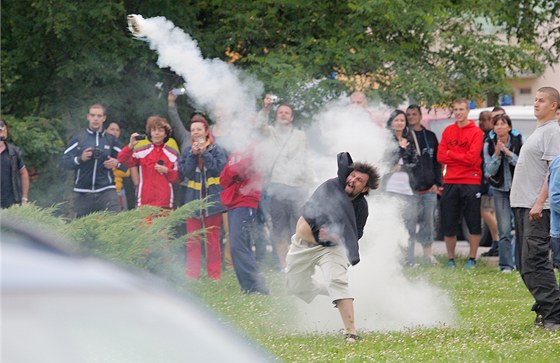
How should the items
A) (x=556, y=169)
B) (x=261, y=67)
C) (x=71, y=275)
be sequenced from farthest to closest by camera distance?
(x=261, y=67), (x=556, y=169), (x=71, y=275)

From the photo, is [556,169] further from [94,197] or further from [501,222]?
[94,197]

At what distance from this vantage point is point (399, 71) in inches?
587

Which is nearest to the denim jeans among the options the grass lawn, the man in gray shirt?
the grass lawn

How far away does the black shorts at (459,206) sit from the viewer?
47.4 feet

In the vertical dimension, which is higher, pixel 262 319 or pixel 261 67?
pixel 261 67

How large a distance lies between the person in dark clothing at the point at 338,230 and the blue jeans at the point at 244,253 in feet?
8.78

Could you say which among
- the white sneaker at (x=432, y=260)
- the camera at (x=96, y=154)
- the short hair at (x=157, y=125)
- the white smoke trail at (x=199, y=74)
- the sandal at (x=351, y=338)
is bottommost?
the white sneaker at (x=432, y=260)

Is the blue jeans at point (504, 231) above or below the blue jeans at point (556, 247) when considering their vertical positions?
below

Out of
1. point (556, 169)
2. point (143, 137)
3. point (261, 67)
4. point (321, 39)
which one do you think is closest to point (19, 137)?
point (143, 137)

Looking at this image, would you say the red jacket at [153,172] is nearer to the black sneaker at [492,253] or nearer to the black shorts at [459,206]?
the black shorts at [459,206]

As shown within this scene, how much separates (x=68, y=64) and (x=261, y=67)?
2.59m

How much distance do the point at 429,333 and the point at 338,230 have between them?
1.08 m

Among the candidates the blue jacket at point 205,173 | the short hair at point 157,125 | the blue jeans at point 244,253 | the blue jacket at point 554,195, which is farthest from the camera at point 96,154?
the blue jacket at point 554,195

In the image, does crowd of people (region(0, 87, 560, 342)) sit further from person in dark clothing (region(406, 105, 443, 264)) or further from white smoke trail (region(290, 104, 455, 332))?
white smoke trail (region(290, 104, 455, 332))
